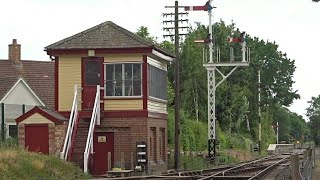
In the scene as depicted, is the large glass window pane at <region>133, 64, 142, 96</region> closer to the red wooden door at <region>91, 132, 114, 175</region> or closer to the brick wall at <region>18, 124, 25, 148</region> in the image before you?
the red wooden door at <region>91, 132, 114, 175</region>

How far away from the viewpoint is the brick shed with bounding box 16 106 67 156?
97.5 ft

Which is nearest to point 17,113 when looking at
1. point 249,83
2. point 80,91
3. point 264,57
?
point 80,91

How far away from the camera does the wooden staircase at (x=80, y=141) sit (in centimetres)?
3138

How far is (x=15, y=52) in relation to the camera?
56344 millimetres

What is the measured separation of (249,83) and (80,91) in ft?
191

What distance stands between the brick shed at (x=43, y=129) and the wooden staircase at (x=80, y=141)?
4.77 feet

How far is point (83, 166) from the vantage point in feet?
99.4

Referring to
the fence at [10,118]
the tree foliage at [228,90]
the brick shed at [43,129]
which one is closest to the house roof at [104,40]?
the brick shed at [43,129]

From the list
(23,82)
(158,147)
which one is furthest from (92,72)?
(23,82)

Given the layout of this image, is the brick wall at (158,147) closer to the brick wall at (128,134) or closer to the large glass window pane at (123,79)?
the brick wall at (128,134)

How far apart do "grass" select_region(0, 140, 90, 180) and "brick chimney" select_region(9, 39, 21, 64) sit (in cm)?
3027

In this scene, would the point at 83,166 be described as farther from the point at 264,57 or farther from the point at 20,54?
the point at 264,57

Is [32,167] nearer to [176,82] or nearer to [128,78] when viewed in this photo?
[128,78]

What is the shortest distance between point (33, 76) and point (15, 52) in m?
2.48
